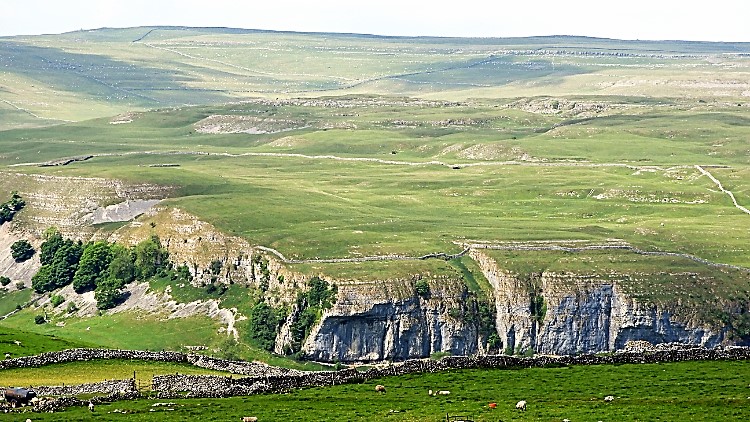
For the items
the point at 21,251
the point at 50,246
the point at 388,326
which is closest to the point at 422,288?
the point at 388,326

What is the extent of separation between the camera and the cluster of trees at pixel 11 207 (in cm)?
18701

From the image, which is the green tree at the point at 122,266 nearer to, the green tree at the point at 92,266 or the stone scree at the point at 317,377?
the green tree at the point at 92,266

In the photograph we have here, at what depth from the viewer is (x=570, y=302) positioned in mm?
135375

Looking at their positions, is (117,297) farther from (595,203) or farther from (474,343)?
(595,203)

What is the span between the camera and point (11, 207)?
621 ft

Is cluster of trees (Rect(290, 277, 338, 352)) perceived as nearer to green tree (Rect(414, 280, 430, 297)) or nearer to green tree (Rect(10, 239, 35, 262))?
green tree (Rect(414, 280, 430, 297))

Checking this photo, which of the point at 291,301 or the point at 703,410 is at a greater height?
the point at 703,410

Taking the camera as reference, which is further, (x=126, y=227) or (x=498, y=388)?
(x=126, y=227)

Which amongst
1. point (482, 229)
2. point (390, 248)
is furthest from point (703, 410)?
point (482, 229)

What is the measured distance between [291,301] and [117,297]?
87.8 ft

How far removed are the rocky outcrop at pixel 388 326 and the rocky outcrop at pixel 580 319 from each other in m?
4.52

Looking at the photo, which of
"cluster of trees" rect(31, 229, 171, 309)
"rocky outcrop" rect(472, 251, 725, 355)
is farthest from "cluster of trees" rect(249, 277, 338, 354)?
"cluster of trees" rect(31, 229, 171, 309)

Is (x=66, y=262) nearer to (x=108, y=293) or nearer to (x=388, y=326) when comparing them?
(x=108, y=293)

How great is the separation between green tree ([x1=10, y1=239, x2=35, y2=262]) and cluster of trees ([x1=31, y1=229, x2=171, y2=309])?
4.50m
